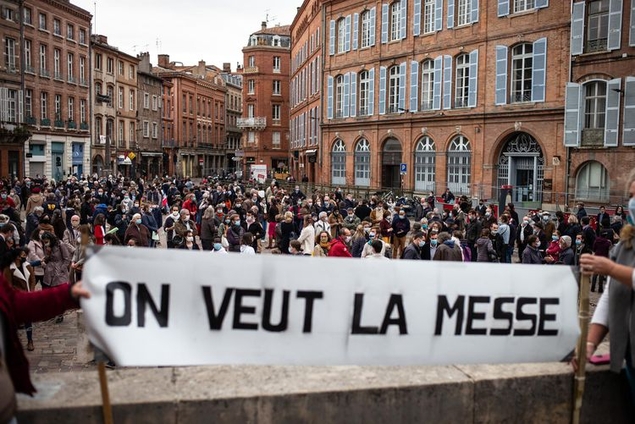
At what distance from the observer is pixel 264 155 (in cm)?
7850

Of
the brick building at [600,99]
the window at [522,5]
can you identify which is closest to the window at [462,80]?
the window at [522,5]

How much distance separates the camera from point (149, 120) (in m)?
71.3

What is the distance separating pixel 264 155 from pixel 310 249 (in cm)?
6482

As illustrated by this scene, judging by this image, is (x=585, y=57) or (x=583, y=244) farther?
(x=585, y=57)

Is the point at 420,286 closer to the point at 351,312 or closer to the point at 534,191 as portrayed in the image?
the point at 351,312

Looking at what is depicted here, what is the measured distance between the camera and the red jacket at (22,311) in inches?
114

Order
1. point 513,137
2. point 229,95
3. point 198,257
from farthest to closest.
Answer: point 229,95
point 513,137
point 198,257

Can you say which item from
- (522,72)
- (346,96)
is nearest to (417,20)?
(346,96)

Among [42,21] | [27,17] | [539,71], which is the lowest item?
[539,71]

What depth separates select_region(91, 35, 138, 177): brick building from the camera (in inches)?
2258

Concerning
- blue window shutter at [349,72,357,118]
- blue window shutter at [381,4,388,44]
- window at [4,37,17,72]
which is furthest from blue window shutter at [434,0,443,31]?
window at [4,37,17,72]

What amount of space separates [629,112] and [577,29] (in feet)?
15.7

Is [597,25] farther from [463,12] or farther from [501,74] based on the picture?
[463,12]

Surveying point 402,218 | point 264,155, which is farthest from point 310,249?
point 264,155
